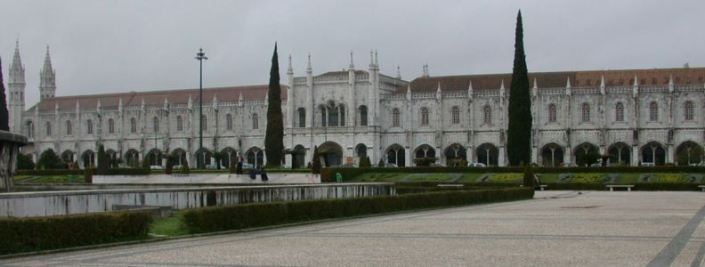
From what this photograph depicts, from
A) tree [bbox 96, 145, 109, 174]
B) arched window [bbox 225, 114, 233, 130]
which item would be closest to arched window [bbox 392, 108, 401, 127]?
arched window [bbox 225, 114, 233, 130]

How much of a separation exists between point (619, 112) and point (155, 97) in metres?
45.0

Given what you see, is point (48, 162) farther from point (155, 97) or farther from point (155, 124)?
point (155, 97)

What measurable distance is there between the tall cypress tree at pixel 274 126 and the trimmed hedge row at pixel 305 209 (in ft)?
133

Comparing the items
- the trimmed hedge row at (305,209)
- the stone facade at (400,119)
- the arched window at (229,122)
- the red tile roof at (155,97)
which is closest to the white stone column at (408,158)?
the stone facade at (400,119)

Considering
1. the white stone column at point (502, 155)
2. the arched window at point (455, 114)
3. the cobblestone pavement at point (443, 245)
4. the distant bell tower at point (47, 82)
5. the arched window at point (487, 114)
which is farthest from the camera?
the distant bell tower at point (47, 82)

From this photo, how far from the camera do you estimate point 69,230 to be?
1686cm

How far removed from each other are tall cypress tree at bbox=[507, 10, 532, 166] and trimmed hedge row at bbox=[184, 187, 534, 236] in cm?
3105

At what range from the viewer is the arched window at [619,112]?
251 ft

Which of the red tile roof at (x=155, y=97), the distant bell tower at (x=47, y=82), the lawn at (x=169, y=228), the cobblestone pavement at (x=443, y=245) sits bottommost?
the cobblestone pavement at (x=443, y=245)

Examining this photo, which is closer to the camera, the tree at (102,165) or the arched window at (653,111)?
the tree at (102,165)

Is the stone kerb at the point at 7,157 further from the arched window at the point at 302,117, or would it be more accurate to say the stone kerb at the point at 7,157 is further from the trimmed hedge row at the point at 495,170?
the arched window at the point at 302,117

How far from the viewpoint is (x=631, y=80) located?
257ft

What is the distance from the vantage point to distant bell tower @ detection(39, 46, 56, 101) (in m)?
112

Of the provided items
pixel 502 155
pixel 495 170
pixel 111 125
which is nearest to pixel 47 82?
pixel 111 125
